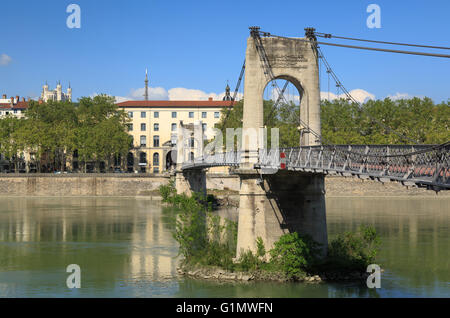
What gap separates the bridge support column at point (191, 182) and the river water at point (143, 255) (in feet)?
16.5

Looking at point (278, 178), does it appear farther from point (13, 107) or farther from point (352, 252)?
point (13, 107)

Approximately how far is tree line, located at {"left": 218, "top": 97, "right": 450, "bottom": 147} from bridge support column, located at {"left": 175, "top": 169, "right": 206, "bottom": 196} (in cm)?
1094

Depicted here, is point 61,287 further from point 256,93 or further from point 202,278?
point 256,93

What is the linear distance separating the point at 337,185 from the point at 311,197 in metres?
50.9

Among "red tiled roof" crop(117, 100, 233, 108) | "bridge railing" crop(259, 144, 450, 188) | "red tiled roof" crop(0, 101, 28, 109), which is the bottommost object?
"bridge railing" crop(259, 144, 450, 188)

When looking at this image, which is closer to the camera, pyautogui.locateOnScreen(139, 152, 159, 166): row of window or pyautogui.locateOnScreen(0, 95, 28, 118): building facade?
pyautogui.locateOnScreen(139, 152, 159, 166): row of window

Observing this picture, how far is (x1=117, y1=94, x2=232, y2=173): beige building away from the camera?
98750mm

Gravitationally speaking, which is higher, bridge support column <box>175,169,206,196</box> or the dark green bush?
bridge support column <box>175,169,206,196</box>

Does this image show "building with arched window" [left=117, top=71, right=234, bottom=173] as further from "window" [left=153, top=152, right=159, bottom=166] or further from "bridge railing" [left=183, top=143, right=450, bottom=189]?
"bridge railing" [left=183, top=143, right=450, bottom=189]

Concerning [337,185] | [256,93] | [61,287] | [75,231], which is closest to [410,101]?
[337,185]

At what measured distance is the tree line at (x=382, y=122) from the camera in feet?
229

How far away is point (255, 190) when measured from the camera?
24.5 metres

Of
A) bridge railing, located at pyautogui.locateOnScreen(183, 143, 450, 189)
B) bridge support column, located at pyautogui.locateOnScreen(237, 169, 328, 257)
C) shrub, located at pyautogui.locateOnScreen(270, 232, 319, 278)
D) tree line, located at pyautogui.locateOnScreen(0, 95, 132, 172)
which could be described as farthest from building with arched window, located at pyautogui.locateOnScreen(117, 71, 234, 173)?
shrub, located at pyautogui.locateOnScreen(270, 232, 319, 278)
